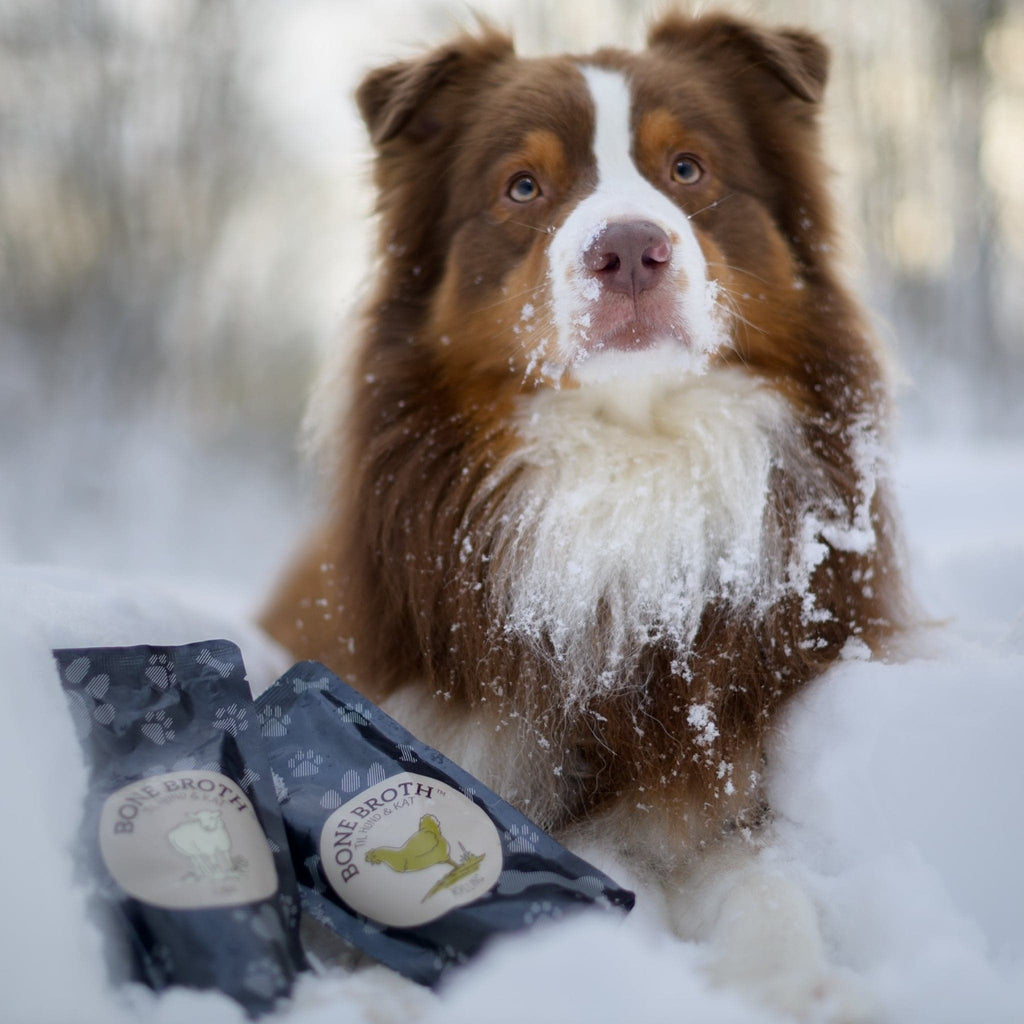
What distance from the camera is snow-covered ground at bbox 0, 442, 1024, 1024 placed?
4.49 ft

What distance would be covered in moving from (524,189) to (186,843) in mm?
1908

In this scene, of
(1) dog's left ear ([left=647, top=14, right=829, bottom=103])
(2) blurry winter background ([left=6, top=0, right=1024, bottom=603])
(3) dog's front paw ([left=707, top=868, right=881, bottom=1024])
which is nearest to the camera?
(3) dog's front paw ([left=707, top=868, right=881, bottom=1024])

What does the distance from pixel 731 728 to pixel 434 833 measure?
79 centimetres

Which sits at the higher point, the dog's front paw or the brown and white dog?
the brown and white dog

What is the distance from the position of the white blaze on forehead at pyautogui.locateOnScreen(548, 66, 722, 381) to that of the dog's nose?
0.8 inches

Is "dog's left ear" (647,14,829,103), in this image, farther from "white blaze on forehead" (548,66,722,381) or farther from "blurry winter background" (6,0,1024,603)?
"blurry winter background" (6,0,1024,603)

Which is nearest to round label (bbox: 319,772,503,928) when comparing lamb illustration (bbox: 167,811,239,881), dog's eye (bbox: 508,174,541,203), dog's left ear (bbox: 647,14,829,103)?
lamb illustration (bbox: 167,811,239,881)

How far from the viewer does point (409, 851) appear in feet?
5.57

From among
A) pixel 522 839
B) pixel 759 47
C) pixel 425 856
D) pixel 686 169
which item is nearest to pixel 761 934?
pixel 522 839

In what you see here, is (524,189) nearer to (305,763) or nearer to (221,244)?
(305,763)

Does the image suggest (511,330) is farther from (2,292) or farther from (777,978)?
(2,292)

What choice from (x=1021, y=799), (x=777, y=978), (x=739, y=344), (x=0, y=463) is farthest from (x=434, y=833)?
(x=0, y=463)

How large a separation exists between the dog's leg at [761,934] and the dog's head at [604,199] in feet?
3.95

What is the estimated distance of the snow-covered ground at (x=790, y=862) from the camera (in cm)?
137
